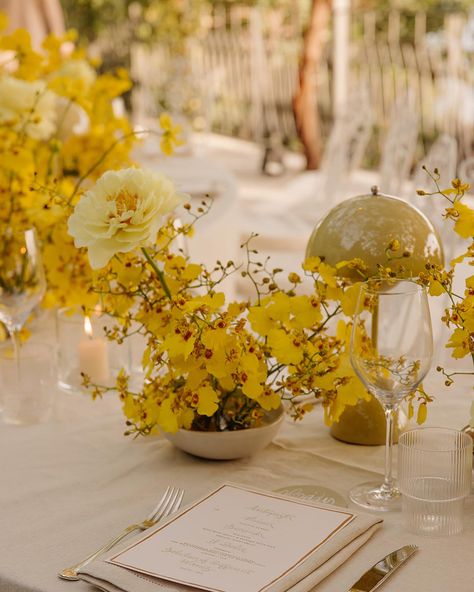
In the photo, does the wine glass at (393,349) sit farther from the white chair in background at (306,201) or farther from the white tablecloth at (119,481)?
the white chair in background at (306,201)

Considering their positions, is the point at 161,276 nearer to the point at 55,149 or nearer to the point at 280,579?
the point at 280,579

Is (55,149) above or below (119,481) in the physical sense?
above

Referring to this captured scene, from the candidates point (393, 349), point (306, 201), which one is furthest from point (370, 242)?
point (306, 201)

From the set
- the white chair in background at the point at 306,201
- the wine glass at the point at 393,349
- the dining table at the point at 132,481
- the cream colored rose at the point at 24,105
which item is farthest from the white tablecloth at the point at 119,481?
the white chair in background at the point at 306,201

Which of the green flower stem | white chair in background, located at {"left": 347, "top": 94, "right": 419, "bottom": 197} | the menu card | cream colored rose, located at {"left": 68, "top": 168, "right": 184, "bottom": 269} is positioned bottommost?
white chair in background, located at {"left": 347, "top": 94, "right": 419, "bottom": 197}

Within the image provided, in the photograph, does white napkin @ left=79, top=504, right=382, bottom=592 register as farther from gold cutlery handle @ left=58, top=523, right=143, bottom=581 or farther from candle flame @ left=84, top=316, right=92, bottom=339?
candle flame @ left=84, top=316, right=92, bottom=339

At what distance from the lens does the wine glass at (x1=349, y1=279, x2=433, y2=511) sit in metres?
1.05

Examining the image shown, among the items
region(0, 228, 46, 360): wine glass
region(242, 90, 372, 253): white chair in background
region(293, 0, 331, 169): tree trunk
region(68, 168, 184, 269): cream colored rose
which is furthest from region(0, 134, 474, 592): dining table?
region(293, 0, 331, 169): tree trunk

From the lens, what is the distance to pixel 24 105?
1.70 m

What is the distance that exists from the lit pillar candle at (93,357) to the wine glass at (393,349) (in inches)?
21.6

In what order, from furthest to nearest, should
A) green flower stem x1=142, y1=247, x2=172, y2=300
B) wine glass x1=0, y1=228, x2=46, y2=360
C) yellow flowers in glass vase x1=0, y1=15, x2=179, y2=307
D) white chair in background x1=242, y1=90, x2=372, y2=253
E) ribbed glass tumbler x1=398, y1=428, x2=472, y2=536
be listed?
white chair in background x1=242, y1=90, x2=372, y2=253, yellow flowers in glass vase x1=0, y1=15, x2=179, y2=307, wine glass x1=0, y1=228, x2=46, y2=360, green flower stem x1=142, y1=247, x2=172, y2=300, ribbed glass tumbler x1=398, y1=428, x2=472, y2=536

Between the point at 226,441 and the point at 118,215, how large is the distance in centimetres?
31

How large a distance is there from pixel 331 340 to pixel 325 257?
147 millimetres

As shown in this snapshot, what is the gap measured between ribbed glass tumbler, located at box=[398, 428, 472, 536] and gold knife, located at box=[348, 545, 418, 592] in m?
0.05
